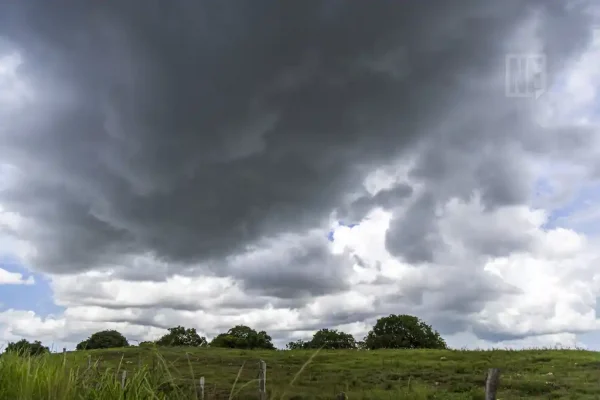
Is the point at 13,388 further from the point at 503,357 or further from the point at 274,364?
the point at 503,357

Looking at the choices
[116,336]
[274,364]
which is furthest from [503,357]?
[116,336]

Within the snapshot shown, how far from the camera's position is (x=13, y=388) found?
4.73 meters

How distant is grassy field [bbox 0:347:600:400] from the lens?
14.7ft

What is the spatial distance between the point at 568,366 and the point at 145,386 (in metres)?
28.3

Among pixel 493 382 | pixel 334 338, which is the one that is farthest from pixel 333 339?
pixel 493 382

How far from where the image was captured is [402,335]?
60.8 metres

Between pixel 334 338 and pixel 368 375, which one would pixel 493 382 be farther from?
pixel 334 338

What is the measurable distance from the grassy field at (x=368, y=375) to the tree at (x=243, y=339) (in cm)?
1845

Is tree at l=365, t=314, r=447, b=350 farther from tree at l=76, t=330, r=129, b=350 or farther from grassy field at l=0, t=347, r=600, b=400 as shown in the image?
tree at l=76, t=330, r=129, b=350

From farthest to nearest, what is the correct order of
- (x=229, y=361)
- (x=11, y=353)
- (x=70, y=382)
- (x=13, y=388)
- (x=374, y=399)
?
(x=229, y=361), (x=374, y=399), (x=11, y=353), (x=13, y=388), (x=70, y=382)

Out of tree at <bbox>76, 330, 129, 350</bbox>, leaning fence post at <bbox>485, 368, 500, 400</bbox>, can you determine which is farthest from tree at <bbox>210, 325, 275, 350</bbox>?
leaning fence post at <bbox>485, 368, 500, 400</bbox>

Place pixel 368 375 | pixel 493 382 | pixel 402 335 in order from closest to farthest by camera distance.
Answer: pixel 493 382, pixel 368 375, pixel 402 335

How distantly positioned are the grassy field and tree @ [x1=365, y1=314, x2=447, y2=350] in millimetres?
21849

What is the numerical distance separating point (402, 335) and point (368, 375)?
115 ft
